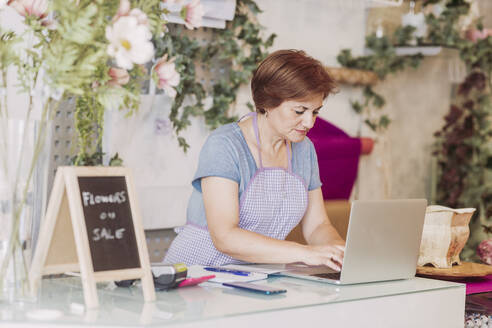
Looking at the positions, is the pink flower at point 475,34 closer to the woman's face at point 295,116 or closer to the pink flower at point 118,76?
the woman's face at point 295,116

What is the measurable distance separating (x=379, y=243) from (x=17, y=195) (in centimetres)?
94

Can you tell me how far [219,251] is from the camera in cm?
249

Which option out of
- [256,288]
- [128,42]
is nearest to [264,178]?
[256,288]

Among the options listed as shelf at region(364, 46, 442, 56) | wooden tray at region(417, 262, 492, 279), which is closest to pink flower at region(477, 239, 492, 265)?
wooden tray at region(417, 262, 492, 279)

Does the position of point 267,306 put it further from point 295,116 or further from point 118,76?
point 295,116

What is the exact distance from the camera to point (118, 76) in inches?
66.0

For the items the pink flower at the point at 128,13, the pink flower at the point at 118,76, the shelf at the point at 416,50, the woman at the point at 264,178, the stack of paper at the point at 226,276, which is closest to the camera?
the pink flower at the point at 128,13

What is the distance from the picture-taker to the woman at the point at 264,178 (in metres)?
2.36

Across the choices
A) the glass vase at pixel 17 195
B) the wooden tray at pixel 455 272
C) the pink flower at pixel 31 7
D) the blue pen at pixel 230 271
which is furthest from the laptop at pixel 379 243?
the pink flower at pixel 31 7

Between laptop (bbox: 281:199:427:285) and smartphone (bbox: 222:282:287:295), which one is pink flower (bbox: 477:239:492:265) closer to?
laptop (bbox: 281:199:427:285)

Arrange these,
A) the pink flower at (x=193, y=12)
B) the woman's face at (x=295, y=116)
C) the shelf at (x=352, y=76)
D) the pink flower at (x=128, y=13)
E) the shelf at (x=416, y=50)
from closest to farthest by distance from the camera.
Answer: the pink flower at (x=128, y=13)
the pink flower at (x=193, y=12)
the woman's face at (x=295, y=116)
the shelf at (x=352, y=76)
the shelf at (x=416, y=50)

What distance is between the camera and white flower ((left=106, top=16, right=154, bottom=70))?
5.04 ft

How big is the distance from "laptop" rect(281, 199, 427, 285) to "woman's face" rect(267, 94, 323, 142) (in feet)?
2.01

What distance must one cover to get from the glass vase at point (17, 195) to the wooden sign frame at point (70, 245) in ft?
0.09
